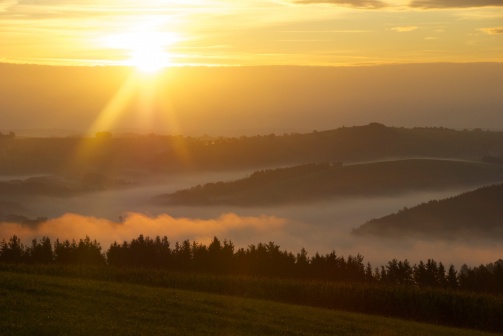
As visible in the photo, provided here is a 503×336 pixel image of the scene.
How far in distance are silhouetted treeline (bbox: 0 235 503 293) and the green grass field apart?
630 inches

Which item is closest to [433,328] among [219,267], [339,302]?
[339,302]

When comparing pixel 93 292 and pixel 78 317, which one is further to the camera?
pixel 93 292

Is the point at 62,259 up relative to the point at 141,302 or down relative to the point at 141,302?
up

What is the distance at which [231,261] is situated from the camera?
52000 millimetres

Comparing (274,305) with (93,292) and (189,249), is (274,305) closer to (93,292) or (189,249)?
(93,292)

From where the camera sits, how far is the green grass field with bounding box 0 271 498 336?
83.3 feet

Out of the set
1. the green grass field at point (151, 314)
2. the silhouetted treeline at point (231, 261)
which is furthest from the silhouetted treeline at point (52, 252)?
the green grass field at point (151, 314)

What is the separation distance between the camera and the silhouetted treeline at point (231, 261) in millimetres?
51344

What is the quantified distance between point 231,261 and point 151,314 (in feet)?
77.6

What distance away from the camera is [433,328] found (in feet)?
113

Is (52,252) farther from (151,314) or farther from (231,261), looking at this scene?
(151,314)

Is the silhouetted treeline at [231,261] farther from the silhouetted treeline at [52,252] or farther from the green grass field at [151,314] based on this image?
the green grass field at [151,314]

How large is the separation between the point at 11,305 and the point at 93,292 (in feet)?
16.2

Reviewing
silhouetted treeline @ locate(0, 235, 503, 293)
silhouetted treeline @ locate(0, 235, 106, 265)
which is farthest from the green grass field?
silhouetted treeline @ locate(0, 235, 106, 265)
